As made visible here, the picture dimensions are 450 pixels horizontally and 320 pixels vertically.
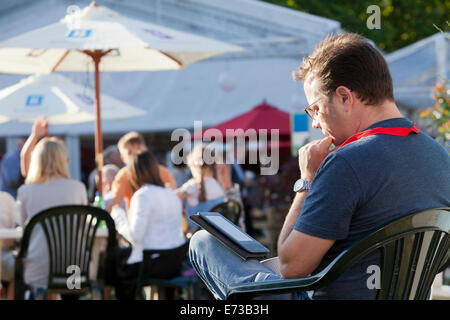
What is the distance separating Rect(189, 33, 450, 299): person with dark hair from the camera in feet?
6.26

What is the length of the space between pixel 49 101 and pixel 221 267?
509 centimetres

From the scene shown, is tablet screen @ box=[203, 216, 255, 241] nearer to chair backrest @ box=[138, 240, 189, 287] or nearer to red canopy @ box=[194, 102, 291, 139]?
chair backrest @ box=[138, 240, 189, 287]

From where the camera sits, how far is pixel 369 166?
6.26 ft

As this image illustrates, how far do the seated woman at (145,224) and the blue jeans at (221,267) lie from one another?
107 inches

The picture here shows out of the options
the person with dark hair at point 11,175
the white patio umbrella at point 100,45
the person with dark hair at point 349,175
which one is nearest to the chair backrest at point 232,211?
the white patio umbrella at point 100,45

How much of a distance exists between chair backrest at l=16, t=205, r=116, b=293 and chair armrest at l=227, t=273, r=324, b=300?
2.84 meters

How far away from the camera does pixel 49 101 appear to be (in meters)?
6.86

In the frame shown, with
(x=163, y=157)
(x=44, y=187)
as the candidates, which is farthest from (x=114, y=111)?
(x=163, y=157)

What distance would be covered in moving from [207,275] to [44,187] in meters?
3.22

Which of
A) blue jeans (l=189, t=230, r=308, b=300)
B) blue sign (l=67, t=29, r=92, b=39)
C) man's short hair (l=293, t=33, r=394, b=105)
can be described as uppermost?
blue sign (l=67, t=29, r=92, b=39)

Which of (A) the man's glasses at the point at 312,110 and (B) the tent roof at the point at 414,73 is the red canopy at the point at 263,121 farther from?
(A) the man's glasses at the point at 312,110

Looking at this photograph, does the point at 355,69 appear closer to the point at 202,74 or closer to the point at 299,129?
the point at 299,129

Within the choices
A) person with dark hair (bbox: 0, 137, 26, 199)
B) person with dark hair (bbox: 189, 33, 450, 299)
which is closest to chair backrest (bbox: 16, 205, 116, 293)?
person with dark hair (bbox: 189, 33, 450, 299)
